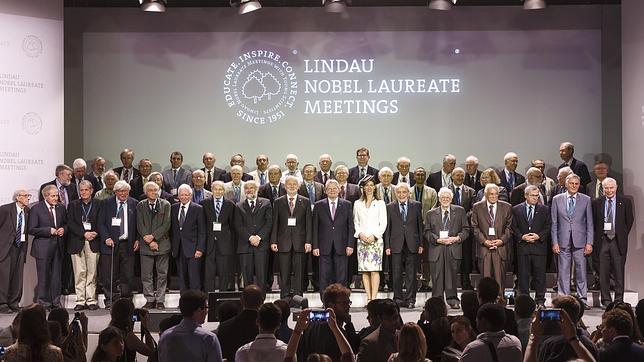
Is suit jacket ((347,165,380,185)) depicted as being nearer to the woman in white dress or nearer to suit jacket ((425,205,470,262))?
the woman in white dress

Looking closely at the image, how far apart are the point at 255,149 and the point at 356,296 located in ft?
10.1

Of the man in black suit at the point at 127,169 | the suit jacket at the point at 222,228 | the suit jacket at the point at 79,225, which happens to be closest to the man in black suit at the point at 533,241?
the suit jacket at the point at 222,228

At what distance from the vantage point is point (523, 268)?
10781 millimetres

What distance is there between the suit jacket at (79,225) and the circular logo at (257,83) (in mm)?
3114

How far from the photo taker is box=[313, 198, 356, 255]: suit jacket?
10805 mm

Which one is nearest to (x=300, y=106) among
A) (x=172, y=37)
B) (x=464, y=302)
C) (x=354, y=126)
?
(x=354, y=126)

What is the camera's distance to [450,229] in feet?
35.1

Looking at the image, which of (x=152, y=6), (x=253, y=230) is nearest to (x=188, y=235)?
(x=253, y=230)

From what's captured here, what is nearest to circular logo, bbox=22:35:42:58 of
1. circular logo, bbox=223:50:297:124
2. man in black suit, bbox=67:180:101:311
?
man in black suit, bbox=67:180:101:311

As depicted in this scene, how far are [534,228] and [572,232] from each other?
1.39ft

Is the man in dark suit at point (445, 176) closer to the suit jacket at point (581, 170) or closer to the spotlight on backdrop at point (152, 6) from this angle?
the suit jacket at point (581, 170)

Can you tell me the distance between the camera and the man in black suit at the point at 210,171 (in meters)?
12.1

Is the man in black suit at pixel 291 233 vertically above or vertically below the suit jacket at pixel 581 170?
below

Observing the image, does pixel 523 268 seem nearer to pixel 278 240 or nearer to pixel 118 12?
pixel 278 240
